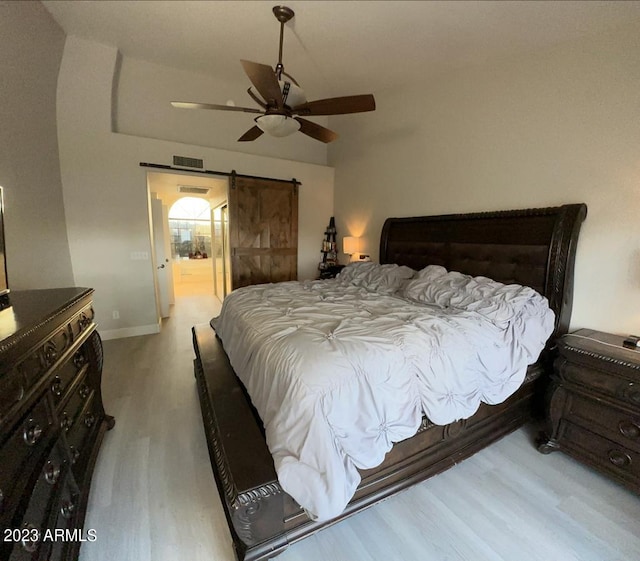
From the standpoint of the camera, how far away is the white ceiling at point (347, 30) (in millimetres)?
2062

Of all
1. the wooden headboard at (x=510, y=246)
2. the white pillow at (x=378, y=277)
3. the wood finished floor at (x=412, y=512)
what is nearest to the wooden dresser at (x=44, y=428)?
the wood finished floor at (x=412, y=512)

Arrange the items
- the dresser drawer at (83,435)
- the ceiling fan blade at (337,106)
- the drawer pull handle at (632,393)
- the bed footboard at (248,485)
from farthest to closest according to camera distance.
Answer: the ceiling fan blade at (337,106)
the drawer pull handle at (632,393)
the dresser drawer at (83,435)
the bed footboard at (248,485)

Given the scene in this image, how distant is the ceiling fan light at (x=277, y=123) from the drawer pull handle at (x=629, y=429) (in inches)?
115

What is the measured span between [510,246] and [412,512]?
2.24 meters

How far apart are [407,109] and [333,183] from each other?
189 cm

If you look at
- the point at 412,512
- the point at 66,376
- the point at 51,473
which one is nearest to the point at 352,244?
the point at 412,512

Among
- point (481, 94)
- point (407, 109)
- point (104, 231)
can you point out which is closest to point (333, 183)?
point (407, 109)

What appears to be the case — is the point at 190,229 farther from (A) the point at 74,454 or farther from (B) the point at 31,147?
(A) the point at 74,454

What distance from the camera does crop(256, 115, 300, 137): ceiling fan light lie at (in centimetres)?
214

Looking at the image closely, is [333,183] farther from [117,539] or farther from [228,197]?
[117,539]

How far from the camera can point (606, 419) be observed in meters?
1.69

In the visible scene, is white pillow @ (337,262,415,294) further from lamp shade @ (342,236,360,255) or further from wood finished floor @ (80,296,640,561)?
wood finished floor @ (80,296,640,561)

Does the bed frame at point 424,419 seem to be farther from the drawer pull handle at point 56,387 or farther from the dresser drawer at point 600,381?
the drawer pull handle at point 56,387

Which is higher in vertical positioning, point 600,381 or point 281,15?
point 281,15
